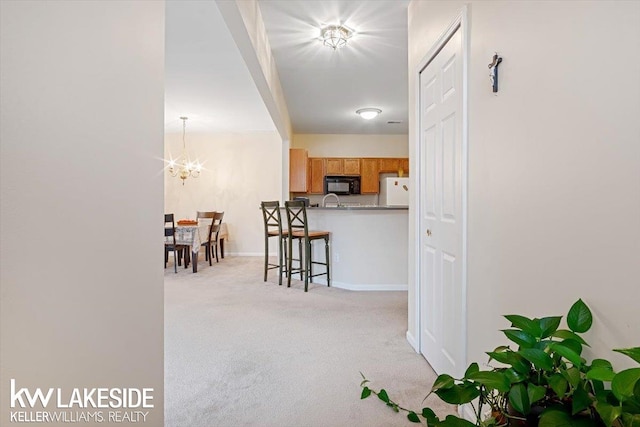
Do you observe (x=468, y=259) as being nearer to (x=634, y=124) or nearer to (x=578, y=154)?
(x=578, y=154)

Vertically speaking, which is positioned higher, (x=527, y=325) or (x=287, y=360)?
(x=527, y=325)

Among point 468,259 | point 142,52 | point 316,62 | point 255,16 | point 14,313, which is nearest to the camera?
Answer: point 14,313

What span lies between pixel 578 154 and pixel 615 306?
15.6 inches

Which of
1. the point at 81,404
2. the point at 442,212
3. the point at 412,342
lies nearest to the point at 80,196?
the point at 81,404

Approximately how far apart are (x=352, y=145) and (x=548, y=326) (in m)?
6.87

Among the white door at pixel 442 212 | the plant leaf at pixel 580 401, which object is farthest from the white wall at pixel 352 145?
the plant leaf at pixel 580 401

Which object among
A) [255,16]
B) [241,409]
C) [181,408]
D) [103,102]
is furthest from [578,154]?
[255,16]

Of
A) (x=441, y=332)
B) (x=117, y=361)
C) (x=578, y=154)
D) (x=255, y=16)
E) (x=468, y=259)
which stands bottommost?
(x=441, y=332)

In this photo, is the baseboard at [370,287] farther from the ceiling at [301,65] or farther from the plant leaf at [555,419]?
the plant leaf at [555,419]

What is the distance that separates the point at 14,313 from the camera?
2.20 feet

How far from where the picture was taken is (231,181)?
24.9 ft

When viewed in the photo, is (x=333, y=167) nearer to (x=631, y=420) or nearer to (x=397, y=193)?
(x=397, y=193)

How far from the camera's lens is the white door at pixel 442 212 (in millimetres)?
1750

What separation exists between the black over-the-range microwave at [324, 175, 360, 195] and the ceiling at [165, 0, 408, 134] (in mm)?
1033
